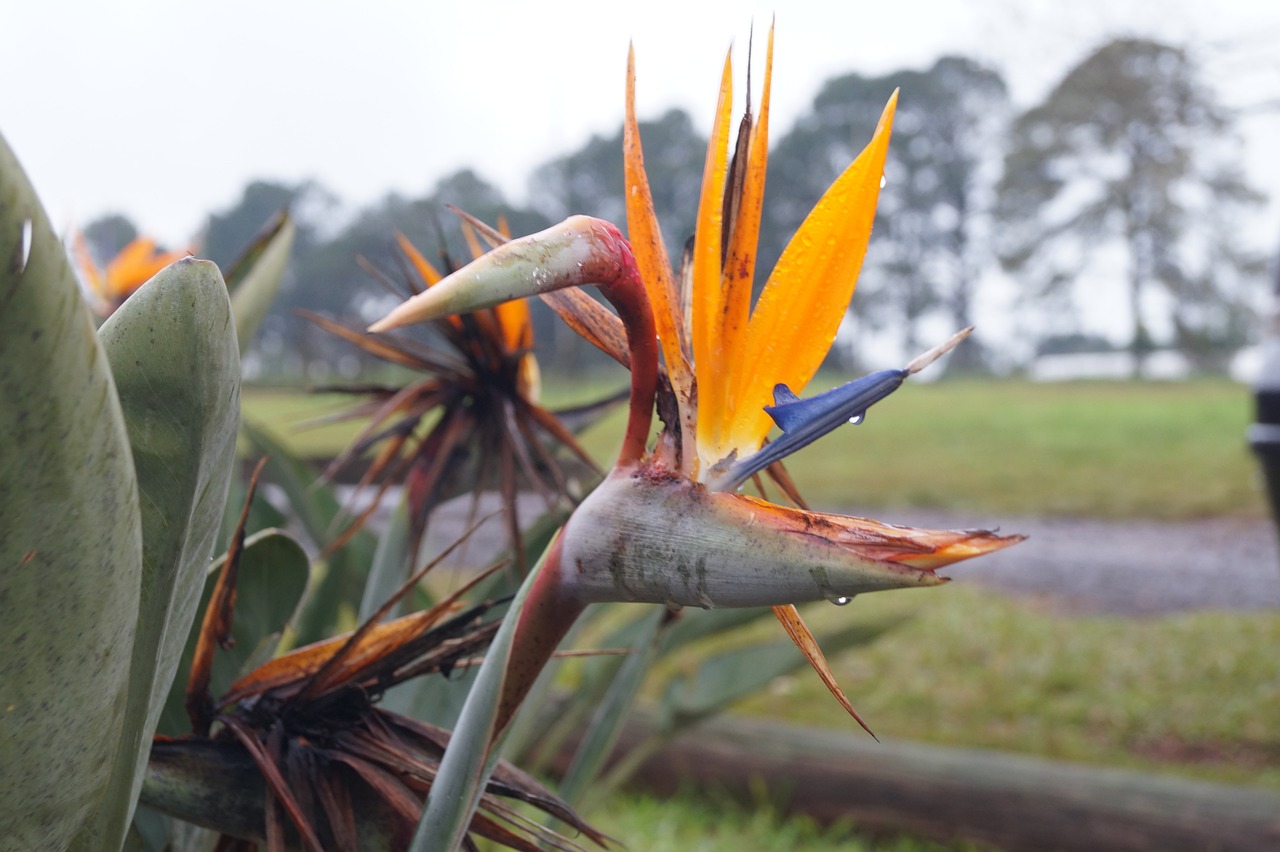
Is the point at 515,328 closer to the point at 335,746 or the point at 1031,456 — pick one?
the point at 335,746

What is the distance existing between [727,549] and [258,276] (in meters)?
0.56

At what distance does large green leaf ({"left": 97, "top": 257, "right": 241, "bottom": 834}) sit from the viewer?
244 millimetres

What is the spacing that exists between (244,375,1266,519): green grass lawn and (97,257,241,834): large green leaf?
7.50 feet

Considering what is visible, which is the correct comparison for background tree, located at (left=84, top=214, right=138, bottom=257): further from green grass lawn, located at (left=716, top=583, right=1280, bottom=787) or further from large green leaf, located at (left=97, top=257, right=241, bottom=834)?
green grass lawn, located at (left=716, top=583, right=1280, bottom=787)

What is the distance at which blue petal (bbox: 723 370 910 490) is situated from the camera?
0.25 m

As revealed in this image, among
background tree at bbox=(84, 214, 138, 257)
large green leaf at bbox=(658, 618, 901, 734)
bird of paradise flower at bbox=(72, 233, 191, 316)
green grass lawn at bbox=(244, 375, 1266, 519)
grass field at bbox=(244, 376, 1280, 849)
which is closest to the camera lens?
large green leaf at bbox=(658, 618, 901, 734)

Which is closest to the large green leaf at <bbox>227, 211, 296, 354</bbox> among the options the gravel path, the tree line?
the tree line

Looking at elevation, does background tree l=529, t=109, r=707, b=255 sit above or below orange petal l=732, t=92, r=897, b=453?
above

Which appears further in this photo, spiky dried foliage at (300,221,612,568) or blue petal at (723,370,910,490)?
spiky dried foliage at (300,221,612,568)

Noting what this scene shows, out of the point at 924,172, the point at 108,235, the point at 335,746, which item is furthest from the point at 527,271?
the point at 924,172

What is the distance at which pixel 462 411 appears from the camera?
25.7 inches

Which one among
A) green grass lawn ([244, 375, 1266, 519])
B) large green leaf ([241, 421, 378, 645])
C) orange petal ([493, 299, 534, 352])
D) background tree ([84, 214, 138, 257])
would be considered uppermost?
background tree ([84, 214, 138, 257])

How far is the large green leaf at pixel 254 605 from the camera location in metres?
0.39

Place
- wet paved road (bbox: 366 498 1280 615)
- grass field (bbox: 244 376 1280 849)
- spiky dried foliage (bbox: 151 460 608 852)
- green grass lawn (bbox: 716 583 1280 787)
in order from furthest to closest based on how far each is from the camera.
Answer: wet paved road (bbox: 366 498 1280 615) < green grass lawn (bbox: 716 583 1280 787) < grass field (bbox: 244 376 1280 849) < spiky dried foliage (bbox: 151 460 608 852)
